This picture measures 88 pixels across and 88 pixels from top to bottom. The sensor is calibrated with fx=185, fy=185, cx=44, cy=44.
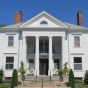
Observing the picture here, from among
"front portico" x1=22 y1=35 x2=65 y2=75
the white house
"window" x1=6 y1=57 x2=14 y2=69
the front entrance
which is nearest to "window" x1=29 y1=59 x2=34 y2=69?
the white house

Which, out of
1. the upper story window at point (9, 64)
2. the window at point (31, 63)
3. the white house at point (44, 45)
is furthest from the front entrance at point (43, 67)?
the upper story window at point (9, 64)

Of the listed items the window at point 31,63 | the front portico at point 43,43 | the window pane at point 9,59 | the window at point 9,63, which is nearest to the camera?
the front portico at point 43,43

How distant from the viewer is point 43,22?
29.3m

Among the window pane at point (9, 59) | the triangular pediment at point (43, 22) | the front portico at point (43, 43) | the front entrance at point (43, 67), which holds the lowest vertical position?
the front entrance at point (43, 67)

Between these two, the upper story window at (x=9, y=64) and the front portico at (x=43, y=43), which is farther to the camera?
the upper story window at (x=9, y=64)

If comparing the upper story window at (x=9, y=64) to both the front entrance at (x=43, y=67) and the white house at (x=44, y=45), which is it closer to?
the white house at (x=44, y=45)

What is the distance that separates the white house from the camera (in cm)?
2841

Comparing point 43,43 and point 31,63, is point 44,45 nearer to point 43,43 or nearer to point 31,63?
point 43,43

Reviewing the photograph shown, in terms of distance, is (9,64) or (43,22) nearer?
(9,64)

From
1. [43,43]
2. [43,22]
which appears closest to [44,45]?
[43,43]

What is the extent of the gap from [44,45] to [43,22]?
384 cm

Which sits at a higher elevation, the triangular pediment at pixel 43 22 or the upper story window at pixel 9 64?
the triangular pediment at pixel 43 22

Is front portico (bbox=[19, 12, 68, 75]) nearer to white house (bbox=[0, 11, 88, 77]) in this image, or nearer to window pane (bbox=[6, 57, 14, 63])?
white house (bbox=[0, 11, 88, 77])

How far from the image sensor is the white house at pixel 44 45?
1118 inches
